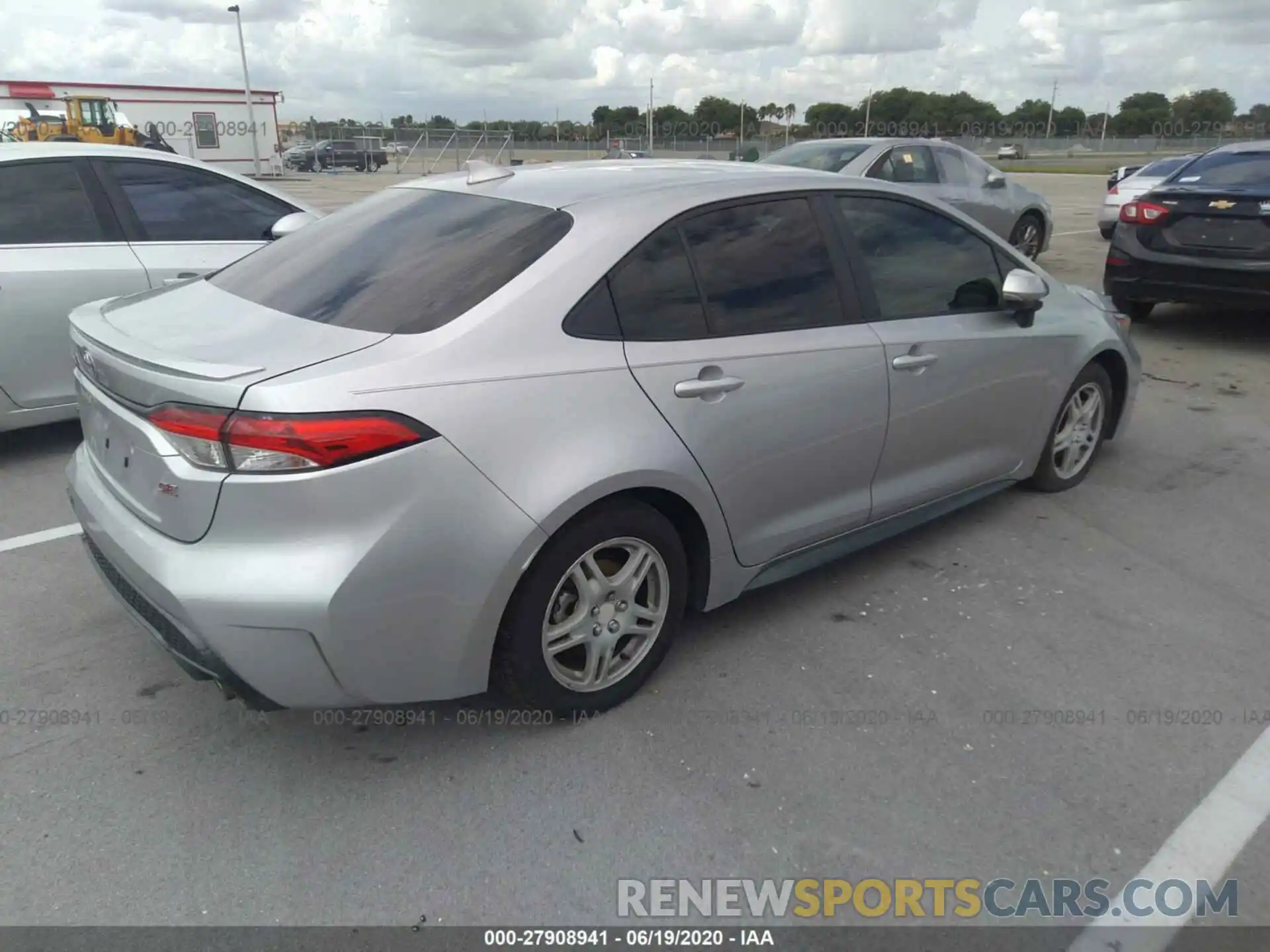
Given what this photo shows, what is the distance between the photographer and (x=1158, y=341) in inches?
331

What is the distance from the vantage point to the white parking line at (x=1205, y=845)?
229cm

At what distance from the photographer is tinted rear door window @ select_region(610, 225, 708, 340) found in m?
2.95

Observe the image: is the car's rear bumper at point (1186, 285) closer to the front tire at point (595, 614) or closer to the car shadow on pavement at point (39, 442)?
the front tire at point (595, 614)

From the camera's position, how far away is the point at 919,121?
2931 inches

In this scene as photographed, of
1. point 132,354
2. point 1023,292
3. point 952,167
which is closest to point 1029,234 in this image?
point 952,167

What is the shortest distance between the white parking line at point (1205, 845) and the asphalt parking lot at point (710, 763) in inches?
0.5

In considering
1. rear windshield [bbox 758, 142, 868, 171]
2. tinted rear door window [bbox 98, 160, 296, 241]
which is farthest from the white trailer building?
tinted rear door window [bbox 98, 160, 296, 241]

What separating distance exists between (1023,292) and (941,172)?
7.14m

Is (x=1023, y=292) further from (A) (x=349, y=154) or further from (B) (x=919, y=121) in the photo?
(B) (x=919, y=121)

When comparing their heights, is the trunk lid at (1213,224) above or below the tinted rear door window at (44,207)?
below

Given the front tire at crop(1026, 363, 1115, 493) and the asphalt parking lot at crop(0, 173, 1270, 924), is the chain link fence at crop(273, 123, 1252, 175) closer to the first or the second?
the front tire at crop(1026, 363, 1115, 493)

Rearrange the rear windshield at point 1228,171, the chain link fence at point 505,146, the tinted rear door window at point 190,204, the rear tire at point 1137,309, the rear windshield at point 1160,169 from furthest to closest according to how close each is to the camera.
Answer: the chain link fence at point 505,146 < the rear windshield at point 1160,169 < the rear tire at point 1137,309 < the rear windshield at point 1228,171 < the tinted rear door window at point 190,204

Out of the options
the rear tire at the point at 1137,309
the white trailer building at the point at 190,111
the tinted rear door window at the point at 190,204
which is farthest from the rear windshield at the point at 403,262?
the white trailer building at the point at 190,111

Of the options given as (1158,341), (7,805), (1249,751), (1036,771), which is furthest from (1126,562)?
(1158,341)
